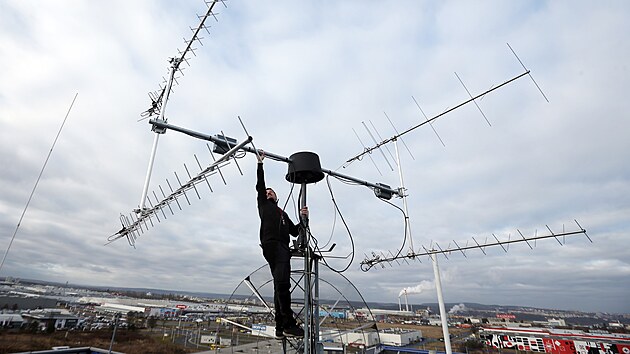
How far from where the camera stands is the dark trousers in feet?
9.62

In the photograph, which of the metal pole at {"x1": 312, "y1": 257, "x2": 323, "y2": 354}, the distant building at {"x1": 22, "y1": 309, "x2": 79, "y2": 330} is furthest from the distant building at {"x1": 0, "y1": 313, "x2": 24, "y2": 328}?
the metal pole at {"x1": 312, "y1": 257, "x2": 323, "y2": 354}

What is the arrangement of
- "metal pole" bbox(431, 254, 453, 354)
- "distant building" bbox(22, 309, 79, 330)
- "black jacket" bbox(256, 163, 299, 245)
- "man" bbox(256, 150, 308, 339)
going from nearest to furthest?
"man" bbox(256, 150, 308, 339) < "black jacket" bbox(256, 163, 299, 245) < "metal pole" bbox(431, 254, 453, 354) < "distant building" bbox(22, 309, 79, 330)

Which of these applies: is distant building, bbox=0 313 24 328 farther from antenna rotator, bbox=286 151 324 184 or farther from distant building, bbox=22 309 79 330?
antenna rotator, bbox=286 151 324 184

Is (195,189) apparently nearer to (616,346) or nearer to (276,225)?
(276,225)

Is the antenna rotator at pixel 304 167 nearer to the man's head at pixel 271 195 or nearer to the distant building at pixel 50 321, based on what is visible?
the man's head at pixel 271 195

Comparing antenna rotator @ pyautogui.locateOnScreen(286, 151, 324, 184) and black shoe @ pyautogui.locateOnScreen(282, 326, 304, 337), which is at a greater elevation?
antenna rotator @ pyautogui.locateOnScreen(286, 151, 324, 184)

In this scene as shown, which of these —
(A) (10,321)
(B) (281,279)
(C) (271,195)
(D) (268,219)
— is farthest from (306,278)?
(A) (10,321)

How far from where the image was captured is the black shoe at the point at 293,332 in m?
2.84

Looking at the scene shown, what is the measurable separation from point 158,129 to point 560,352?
36978 mm

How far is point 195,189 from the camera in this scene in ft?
11.6

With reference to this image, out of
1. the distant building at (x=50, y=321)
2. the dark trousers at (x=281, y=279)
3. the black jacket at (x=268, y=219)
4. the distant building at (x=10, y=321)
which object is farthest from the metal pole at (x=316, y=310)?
the distant building at (x=50, y=321)

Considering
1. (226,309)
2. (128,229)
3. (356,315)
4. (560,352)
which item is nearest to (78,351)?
(128,229)

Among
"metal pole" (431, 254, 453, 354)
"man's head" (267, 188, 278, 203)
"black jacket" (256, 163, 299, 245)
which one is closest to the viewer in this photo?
"black jacket" (256, 163, 299, 245)

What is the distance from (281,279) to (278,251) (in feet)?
0.95
